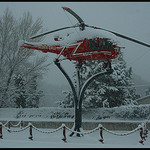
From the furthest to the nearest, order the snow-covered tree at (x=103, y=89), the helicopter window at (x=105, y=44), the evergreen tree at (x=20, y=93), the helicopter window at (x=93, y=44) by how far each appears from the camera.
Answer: the evergreen tree at (x=20, y=93), the snow-covered tree at (x=103, y=89), the helicopter window at (x=93, y=44), the helicopter window at (x=105, y=44)

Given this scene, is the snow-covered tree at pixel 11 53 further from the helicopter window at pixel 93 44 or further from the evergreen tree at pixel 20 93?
the helicopter window at pixel 93 44

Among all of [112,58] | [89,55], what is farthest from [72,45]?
[112,58]

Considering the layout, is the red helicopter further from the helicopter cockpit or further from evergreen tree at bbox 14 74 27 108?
evergreen tree at bbox 14 74 27 108

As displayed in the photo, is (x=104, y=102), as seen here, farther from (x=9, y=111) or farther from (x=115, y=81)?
(x=9, y=111)

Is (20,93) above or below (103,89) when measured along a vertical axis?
below

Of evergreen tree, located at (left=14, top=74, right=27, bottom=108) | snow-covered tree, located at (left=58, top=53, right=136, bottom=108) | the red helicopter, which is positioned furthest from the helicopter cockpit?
evergreen tree, located at (left=14, top=74, right=27, bottom=108)

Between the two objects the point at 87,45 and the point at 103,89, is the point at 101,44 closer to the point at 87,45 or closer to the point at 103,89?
the point at 87,45

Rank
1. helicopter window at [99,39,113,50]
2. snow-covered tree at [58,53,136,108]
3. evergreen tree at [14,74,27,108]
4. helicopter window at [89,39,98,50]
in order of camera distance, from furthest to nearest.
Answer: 1. evergreen tree at [14,74,27,108]
2. snow-covered tree at [58,53,136,108]
3. helicopter window at [89,39,98,50]
4. helicopter window at [99,39,113,50]

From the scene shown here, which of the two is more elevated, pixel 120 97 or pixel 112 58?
pixel 112 58

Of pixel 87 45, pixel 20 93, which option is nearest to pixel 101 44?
pixel 87 45

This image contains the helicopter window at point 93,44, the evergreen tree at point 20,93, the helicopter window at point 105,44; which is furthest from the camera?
the evergreen tree at point 20,93

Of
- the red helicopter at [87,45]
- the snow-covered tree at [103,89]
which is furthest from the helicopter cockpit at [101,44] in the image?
the snow-covered tree at [103,89]

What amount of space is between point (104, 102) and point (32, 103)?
13.0 meters

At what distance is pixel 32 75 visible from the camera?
2031 cm
